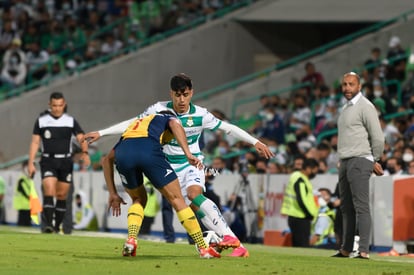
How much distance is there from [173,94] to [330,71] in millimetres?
19295

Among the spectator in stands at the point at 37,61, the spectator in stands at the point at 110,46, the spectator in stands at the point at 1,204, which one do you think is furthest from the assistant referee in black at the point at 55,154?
the spectator in stands at the point at 110,46

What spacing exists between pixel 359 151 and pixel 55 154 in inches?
236

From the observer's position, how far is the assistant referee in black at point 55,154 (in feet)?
66.8

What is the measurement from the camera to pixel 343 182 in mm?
16359

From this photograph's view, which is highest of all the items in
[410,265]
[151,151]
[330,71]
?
[330,71]

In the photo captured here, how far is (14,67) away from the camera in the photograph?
35781 mm

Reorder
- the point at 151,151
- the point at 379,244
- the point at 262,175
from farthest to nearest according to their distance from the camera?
the point at 262,175, the point at 379,244, the point at 151,151

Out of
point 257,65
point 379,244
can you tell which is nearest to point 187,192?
point 379,244

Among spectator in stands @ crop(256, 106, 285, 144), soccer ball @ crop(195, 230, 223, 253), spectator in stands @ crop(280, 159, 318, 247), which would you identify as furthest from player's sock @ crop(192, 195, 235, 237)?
spectator in stands @ crop(256, 106, 285, 144)

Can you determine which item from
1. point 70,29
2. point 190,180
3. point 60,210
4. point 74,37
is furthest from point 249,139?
point 70,29

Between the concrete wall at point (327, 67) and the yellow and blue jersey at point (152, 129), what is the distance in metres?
19.0

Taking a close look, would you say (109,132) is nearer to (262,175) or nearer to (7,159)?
(262,175)

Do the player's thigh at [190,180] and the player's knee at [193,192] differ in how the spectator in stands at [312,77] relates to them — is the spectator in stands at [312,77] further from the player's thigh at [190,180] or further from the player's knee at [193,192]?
the player's knee at [193,192]

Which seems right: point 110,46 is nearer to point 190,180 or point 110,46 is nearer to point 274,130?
point 274,130
